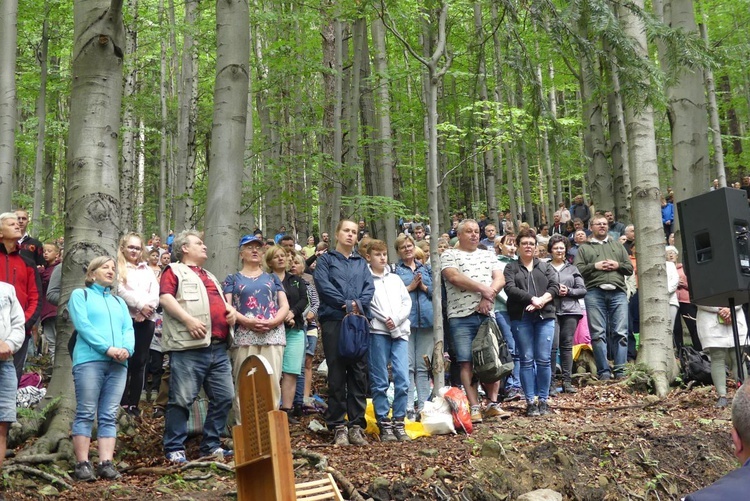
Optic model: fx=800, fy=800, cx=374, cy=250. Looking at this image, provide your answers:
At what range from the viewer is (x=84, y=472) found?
19.8ft

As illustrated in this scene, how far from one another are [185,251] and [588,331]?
6401mm

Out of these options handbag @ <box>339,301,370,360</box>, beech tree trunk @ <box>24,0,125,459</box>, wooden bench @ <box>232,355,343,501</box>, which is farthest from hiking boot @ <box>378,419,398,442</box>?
wooden bench @ <box>232,355,343,501</box>

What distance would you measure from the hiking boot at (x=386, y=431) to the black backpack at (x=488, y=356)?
1203 mm

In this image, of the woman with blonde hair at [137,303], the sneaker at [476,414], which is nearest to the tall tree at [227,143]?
the woman with blonde hair at [137,303]

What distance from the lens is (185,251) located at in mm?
7215

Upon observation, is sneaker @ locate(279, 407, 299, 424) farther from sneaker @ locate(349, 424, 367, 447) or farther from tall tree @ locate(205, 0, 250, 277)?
tall tree @ locate(205, 0, 250, 277)

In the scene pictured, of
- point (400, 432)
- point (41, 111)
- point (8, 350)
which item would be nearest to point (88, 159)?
point (8, 350)

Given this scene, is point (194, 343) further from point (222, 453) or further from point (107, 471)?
point (107, 471)

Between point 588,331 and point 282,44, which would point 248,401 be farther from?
point 282,44

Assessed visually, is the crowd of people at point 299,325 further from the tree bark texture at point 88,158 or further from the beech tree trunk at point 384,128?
the beech tree trunk at point 384,128

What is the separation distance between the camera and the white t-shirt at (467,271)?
8.38m

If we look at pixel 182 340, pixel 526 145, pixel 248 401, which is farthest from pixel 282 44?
pixel 248 401

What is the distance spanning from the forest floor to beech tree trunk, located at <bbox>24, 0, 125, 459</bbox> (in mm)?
1265

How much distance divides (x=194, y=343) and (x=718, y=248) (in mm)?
4476
